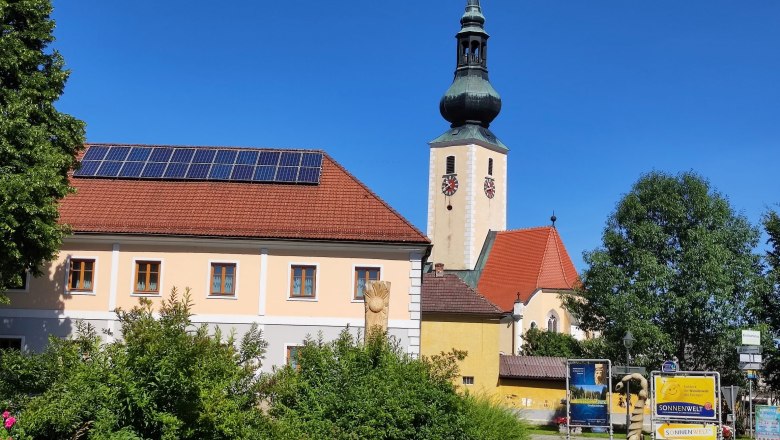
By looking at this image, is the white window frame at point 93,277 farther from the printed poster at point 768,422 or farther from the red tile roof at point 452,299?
the printed poster at point 768,422

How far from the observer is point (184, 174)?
31.3 metres

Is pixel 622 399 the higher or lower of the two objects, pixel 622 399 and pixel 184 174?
the lower

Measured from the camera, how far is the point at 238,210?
29562 millimetres

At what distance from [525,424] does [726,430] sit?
16995mm

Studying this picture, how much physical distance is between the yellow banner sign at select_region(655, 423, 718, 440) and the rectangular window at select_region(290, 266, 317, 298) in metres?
12.1

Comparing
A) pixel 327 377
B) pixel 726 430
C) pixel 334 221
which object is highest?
pixel 334 221

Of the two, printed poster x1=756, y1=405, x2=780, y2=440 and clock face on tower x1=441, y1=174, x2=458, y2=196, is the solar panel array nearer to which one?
printed poster x1=756, y1=405, x2=780, y2=440

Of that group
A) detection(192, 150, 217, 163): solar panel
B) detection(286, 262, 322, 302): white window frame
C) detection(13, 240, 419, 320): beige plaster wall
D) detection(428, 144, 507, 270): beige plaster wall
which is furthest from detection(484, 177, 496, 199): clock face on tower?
detection(286, 262, 322, 302): white window frame

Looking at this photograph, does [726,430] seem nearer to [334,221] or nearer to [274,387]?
[334,221]

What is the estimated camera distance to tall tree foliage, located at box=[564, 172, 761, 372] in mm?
37812

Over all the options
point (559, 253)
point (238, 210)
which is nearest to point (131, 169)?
point (238, 210)

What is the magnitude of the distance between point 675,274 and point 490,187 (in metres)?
36.3

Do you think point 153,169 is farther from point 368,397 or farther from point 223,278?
point 368,397

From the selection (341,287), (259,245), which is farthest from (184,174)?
(341,287)
